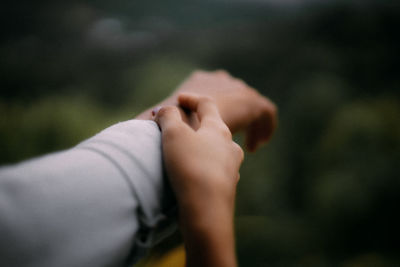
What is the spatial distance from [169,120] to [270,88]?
433mm

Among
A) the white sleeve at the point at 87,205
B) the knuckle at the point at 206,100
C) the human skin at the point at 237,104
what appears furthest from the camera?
the human skin at the point at 237,104

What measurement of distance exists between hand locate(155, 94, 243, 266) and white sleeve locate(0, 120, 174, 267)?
0.7 inches

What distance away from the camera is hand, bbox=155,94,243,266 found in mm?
163

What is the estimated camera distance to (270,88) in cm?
61

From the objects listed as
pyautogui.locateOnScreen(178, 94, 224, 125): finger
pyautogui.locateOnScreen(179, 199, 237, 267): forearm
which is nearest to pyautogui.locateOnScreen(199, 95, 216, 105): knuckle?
pyautogui.locateOnScreen(178, 94, 224, 125): finger

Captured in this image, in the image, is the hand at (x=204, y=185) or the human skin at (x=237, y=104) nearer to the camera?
the hand at (x=204, y=185)

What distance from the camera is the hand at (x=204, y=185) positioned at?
6.4 inches

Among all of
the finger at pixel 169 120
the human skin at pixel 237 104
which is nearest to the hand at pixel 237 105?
the human skin at pixel 237 104

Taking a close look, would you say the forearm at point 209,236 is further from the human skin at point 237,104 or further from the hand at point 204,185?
the human skin at point 237,104

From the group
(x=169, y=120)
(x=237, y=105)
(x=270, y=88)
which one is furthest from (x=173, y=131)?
(x=270, y=88)

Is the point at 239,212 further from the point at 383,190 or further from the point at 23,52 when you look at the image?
the point at 23,52

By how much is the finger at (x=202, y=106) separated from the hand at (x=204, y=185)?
0.04ft

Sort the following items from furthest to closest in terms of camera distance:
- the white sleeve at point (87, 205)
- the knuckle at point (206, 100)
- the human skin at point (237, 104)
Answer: the human skin at point (237, 104) < the knuckle at point (206, 100) < the white sleeve at point (87, 205)

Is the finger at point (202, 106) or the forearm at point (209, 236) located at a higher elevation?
the finger at point (202, 106)
